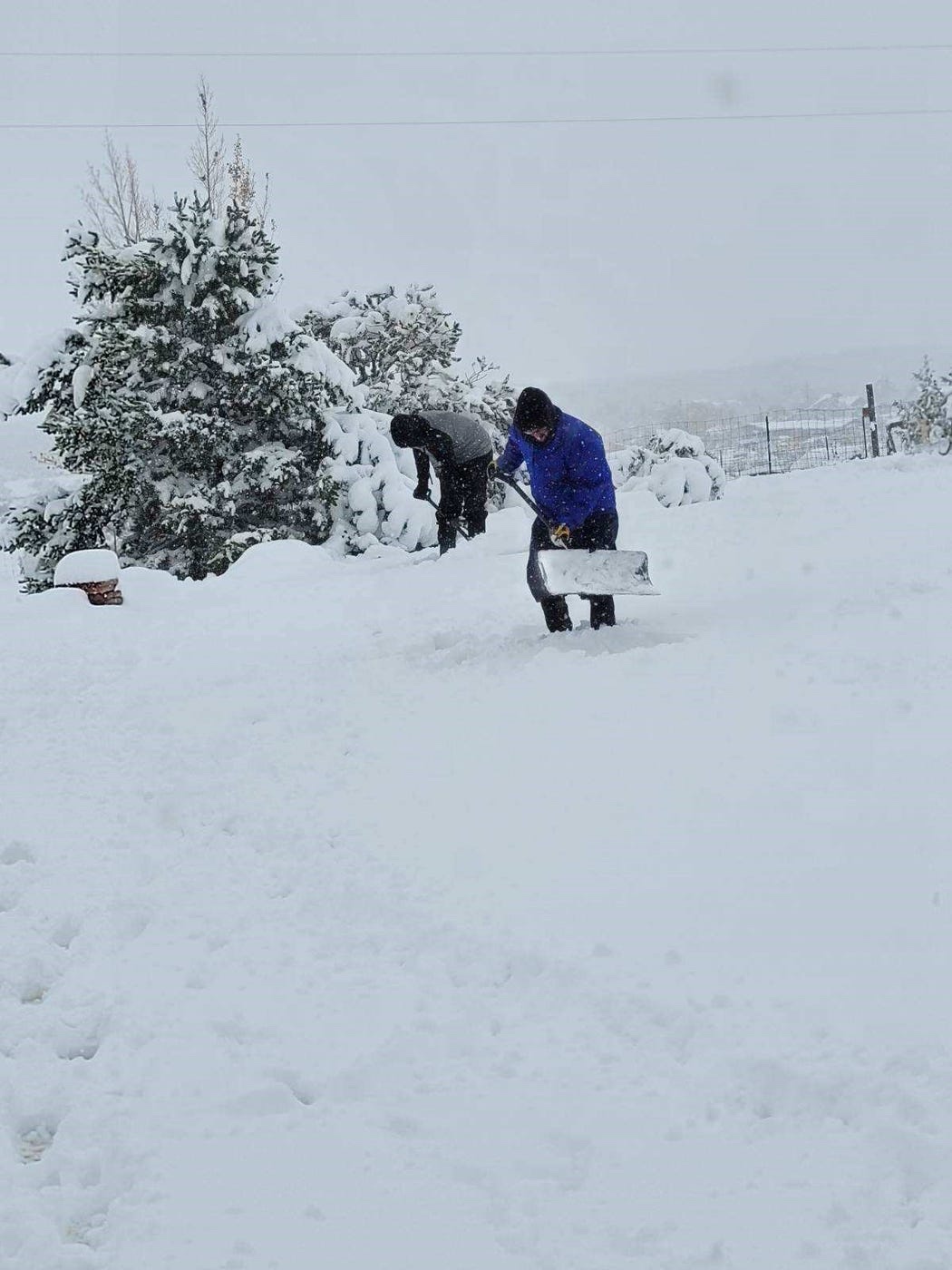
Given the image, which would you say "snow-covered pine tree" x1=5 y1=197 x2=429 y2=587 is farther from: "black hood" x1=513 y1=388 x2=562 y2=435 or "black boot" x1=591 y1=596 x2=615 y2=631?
"black hood" x1=513 y1=388 x2=562 y2=435

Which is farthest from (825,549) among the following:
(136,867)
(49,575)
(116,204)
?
(116,204)

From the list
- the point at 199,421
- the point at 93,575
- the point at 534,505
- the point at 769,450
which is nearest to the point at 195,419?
the point at 199,421

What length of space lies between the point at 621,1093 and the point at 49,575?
11759mm

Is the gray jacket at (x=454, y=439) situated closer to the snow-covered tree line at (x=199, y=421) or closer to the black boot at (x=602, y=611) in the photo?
the black boot at (x=602, y=611)

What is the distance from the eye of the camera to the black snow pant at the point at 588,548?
6.50m

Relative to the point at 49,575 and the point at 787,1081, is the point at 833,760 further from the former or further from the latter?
the point at 49,575

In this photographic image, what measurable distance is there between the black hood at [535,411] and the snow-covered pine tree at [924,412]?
18.7 meters

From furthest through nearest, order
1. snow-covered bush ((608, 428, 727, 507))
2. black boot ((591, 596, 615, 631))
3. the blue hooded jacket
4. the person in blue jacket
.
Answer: snow-covered bush ((608, 428, 727, 507)), black boot ((591, 596, 615, 631)), the blue hooded jacket, the person in blue jacket

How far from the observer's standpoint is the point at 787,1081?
2.32 meters

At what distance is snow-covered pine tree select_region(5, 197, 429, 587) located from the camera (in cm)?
1223

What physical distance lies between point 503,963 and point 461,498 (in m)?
7.51

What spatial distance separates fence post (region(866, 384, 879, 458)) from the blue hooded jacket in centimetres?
1984

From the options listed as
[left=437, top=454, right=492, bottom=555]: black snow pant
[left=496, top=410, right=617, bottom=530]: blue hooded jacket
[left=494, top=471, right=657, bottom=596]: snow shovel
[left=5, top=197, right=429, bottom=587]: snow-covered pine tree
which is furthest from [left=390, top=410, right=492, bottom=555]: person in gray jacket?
[left=5, top=197, right=429, bottom=587]: snow-covered pine tree

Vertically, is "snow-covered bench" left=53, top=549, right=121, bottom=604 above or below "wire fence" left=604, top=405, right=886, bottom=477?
below
